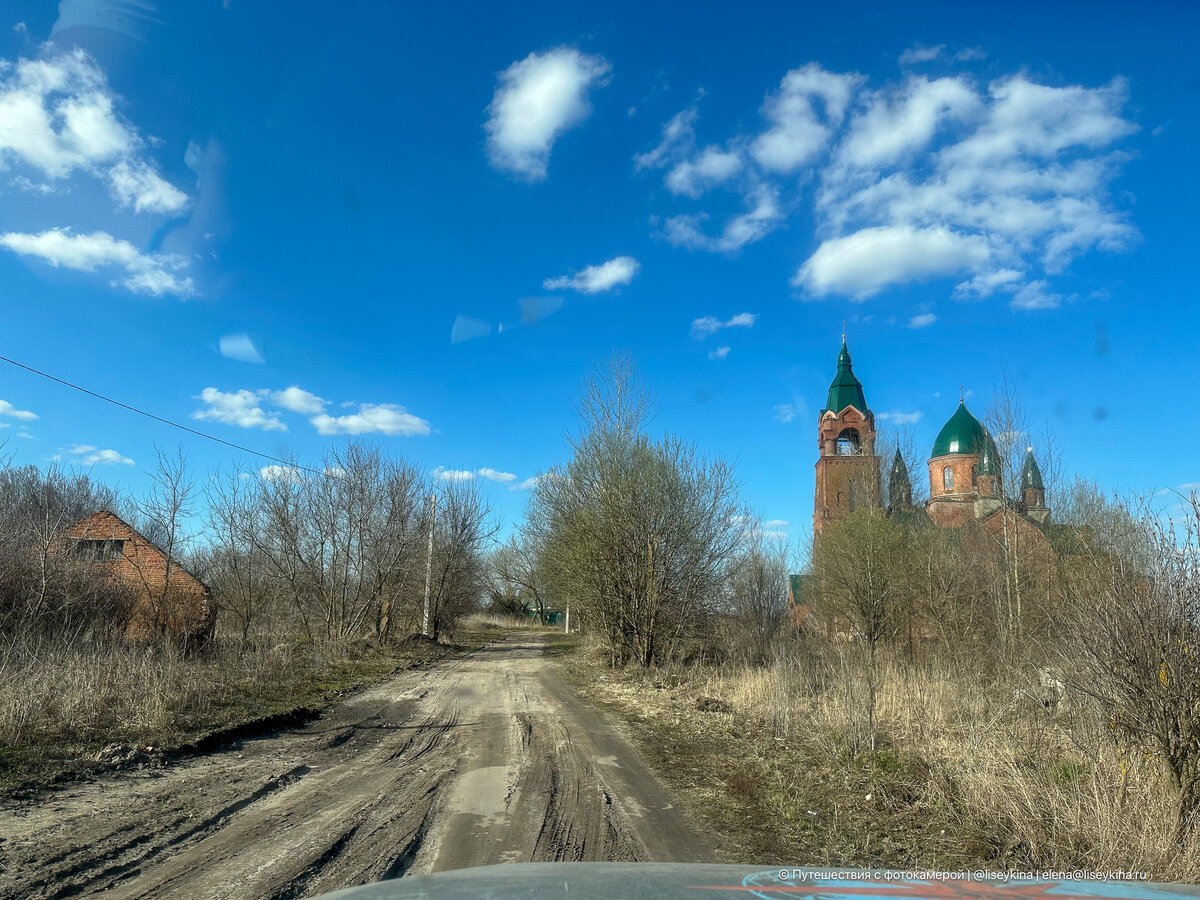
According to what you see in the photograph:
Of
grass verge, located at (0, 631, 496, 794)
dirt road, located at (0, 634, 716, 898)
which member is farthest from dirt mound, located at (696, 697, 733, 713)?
grass verge, located at (0, 631, 496, 794)

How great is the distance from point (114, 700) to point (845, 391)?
49.7m

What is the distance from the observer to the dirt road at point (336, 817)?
4.46 m

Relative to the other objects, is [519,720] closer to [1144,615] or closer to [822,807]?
[822,807]

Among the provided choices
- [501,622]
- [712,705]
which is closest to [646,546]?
[712,705]

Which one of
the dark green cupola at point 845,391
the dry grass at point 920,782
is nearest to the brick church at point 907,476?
the dark green cupola at point 845,391

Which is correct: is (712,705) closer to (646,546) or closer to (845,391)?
(646,546)

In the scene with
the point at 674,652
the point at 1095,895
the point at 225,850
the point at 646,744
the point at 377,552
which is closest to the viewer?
the point at 1095,895

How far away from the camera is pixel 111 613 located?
15.5m

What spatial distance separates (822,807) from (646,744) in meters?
3.47

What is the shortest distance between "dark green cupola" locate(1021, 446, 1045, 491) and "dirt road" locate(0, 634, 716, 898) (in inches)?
661

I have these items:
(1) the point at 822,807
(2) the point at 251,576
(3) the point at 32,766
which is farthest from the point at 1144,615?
(2) the point at 251,576

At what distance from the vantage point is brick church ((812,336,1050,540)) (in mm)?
21062

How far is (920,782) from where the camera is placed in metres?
6.85

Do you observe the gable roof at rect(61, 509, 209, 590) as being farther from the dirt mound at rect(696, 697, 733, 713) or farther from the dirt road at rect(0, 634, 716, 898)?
the dirt mound at rect(696, 697, 733, 713)
